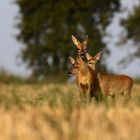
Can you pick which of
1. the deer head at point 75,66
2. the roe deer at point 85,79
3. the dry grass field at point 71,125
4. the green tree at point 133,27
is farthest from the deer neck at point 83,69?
the green tree at point 133,27

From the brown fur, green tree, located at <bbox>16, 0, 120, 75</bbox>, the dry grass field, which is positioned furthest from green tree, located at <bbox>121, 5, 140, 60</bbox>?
the dry grass field

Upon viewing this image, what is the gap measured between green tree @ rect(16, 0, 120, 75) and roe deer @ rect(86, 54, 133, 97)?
95.6 feet

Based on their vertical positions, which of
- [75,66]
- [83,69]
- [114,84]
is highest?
[114,84]

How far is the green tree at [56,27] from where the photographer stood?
41500 mm

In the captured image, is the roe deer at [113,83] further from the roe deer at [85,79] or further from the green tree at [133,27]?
the green tree at [133,27]

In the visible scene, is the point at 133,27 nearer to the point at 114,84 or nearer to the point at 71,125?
the point at 114,84

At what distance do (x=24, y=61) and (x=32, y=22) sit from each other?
2.86 metres

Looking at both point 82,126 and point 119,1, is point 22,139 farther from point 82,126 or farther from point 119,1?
point 119,1

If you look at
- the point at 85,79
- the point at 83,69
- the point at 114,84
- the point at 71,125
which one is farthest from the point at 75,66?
the point at 71,125

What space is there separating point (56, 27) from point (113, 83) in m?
30.5

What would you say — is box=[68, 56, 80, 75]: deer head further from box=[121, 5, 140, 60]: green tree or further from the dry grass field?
box=[121, 5, 140, 60]: green tree

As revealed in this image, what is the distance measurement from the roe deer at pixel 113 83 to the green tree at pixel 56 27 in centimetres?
2913

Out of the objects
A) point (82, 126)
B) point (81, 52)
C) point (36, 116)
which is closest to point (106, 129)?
point (82, 126)

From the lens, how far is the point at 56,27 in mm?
41719
